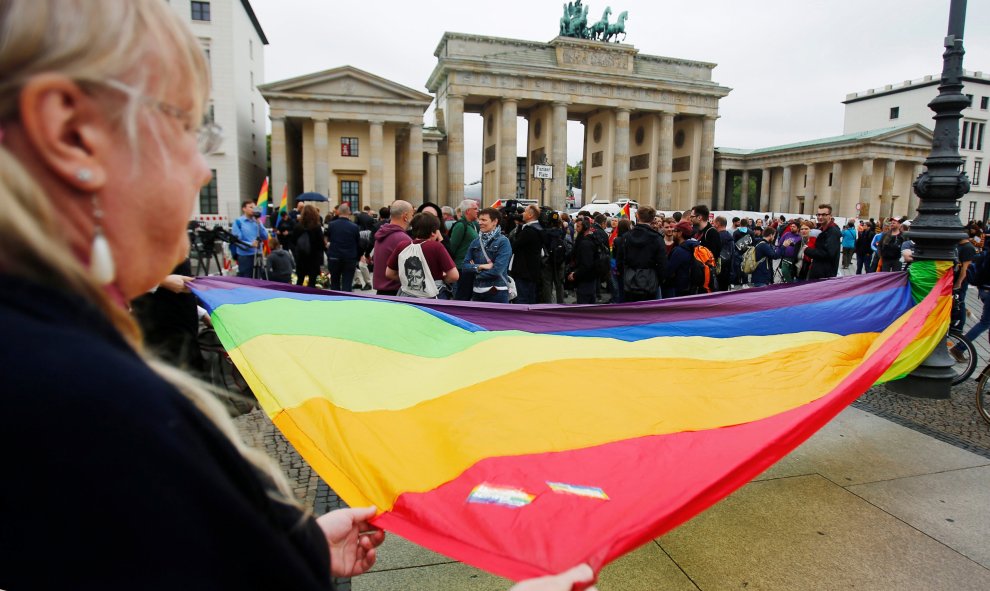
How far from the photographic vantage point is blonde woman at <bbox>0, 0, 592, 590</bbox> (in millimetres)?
614

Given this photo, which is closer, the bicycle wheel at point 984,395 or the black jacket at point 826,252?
the bicycle wheel at point 984,395

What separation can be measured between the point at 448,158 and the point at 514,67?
9066 mm

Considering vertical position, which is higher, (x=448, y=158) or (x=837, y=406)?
(x=448, y=158)

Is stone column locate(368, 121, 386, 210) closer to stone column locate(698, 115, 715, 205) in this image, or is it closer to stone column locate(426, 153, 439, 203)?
stone column locate(426, 153, 439, 203)

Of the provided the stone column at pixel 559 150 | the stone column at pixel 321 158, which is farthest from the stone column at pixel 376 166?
the stone column at pixel 559 150

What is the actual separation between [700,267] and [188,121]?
29.6 ft

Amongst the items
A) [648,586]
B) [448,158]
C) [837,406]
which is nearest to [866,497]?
[837,406]

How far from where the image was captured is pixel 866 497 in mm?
3818

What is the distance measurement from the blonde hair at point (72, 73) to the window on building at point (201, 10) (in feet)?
147

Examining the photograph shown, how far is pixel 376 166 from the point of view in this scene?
4231 cm

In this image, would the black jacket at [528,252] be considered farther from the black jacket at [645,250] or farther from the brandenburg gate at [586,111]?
the brandenburg gate at [586,111]

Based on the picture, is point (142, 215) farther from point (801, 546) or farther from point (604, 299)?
point (604, 299)

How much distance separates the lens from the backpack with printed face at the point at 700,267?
917 cm

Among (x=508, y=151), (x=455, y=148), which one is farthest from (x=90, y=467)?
(x=508, y=151)
